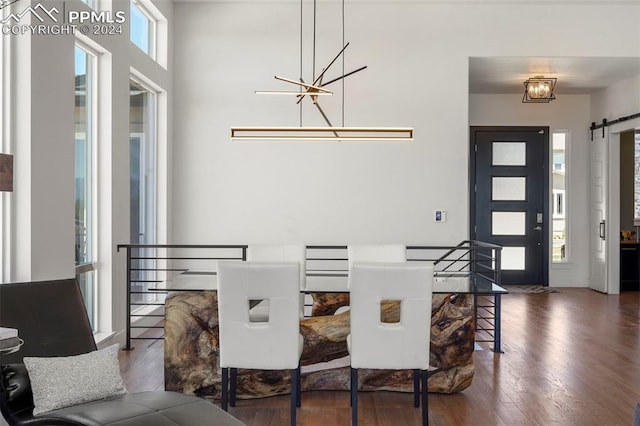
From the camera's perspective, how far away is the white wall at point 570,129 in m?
8.62

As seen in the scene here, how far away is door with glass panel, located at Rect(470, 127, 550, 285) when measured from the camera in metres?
8.60

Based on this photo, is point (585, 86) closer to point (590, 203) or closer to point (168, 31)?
point (590, 203)

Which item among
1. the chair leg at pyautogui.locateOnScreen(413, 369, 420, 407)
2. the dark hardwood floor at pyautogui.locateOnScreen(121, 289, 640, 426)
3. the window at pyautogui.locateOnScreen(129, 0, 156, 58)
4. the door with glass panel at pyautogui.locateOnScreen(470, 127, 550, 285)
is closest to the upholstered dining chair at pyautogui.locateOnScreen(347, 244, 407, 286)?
the dark hardwood floor at pyautogui.locateOnScreen(121, 289, 640, 426)

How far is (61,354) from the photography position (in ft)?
9.16

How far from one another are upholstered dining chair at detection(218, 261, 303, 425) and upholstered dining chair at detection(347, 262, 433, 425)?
321 millimetres

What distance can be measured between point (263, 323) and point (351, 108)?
3713 mm

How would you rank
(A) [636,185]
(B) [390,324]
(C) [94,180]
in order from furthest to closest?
(A) [636,185]
(C) [94,180]
(B) [390,324]

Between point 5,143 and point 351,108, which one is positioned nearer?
point 5,143

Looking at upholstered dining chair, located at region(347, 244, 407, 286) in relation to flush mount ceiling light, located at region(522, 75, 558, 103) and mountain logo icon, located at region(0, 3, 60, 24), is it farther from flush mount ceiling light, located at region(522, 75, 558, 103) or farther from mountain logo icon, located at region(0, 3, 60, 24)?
flush mount ceiling light, located at region(522, 75, 558, 103)

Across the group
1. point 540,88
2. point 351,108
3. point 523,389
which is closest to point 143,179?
point 351,108

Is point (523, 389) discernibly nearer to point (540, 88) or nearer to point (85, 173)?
point (85, 173)

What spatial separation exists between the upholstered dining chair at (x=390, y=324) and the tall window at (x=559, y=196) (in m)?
6.25

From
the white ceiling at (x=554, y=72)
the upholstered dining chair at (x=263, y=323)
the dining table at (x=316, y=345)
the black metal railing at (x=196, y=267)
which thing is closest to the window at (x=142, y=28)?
the black metal railing at (x=196, y=267)

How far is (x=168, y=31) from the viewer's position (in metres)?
6.25
